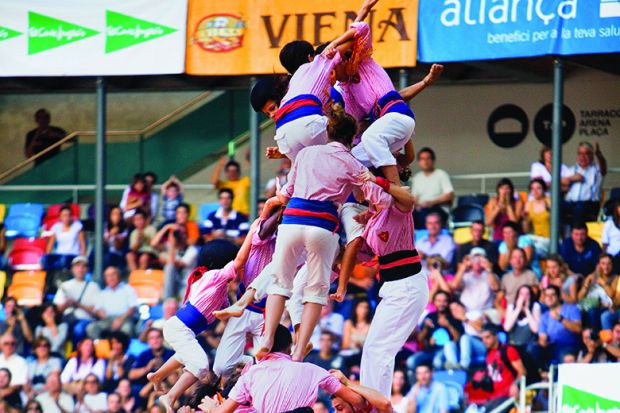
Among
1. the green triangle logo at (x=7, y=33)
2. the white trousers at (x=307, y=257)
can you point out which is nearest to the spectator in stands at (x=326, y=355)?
the white trousers at (x=307, y=257)

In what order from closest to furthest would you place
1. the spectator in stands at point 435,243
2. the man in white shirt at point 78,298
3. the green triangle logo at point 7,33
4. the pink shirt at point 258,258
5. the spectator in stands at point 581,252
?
the pink shirt at point 258,258 → the spectator in stands at point 581,252 → the spectator in stands at point 435,243 → the man in white shirt at point 78,298 → the green triangle logo at point 7,33

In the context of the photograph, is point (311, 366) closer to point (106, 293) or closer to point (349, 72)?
point (349, 72)

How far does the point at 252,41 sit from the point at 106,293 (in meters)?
3.37

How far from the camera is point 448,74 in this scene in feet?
69.4

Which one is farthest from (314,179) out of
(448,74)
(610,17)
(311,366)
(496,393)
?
(448,74)

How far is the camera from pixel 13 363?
59.0ft

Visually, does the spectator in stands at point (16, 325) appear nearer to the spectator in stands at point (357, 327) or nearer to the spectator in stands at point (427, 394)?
the spectator in stands at point (357, 327)

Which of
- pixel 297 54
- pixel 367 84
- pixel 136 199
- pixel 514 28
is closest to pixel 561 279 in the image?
pixel 514 28

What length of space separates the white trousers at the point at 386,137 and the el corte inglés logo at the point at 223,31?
848 cm

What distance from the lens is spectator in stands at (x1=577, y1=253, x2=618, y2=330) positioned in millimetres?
15930

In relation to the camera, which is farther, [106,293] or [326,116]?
[106,293]

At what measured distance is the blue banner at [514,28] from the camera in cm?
1741

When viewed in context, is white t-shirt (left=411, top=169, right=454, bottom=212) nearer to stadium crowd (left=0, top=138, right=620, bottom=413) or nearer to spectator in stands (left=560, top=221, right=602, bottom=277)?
stadium crowd (left=0, top=138, right=620, bottom=413)

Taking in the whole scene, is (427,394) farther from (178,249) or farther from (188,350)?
(188,350)
